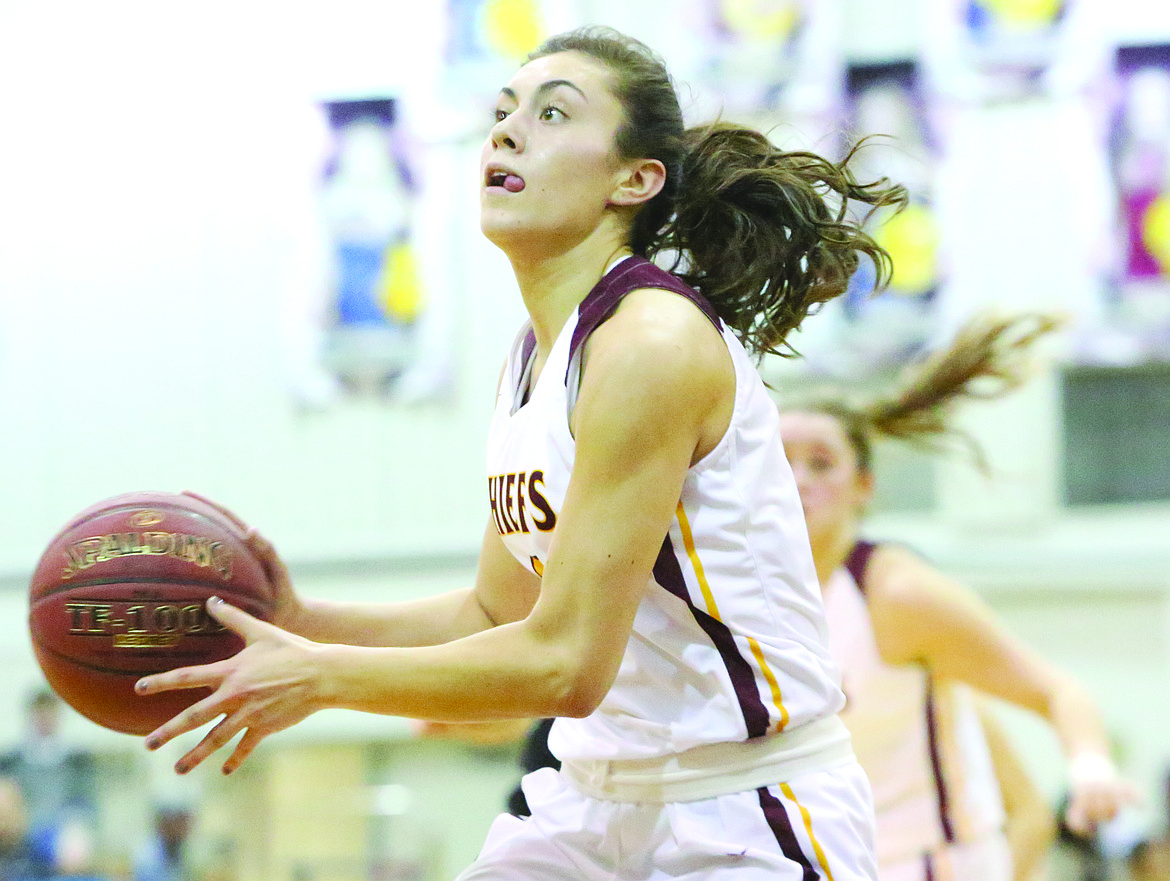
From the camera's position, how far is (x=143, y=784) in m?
8.04

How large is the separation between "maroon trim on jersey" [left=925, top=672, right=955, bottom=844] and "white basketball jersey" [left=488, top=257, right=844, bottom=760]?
1.36 meters

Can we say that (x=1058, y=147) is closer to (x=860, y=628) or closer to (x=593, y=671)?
(x=860, y=628)

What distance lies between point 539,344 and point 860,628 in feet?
4.90

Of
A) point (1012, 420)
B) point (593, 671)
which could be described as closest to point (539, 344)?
point (593, 671)

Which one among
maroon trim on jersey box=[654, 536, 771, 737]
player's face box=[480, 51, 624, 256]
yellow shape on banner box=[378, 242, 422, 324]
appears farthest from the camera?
yellow shape on banner box=[378, 242, 422, 324]

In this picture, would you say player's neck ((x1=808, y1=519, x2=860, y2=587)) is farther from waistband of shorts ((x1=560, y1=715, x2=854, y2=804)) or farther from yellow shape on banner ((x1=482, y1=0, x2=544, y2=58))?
yellow shape on banner ((x1=482, y1=0, x2=544, y2=58))

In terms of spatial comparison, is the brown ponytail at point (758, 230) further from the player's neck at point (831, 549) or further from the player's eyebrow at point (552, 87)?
the player's neck at point (831, 549)

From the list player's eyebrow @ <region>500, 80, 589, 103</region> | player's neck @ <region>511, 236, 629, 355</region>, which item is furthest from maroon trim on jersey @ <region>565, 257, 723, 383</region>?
player's eyebrow @ <region>500, 80, 589, 103</region>

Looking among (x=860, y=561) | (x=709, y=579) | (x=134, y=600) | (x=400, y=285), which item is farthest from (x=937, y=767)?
(x=400, y=285)

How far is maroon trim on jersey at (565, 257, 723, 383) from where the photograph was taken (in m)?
2.13

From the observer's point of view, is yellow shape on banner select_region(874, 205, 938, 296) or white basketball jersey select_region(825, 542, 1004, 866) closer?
white basketball jersey select_region(825, 542, 1004, 866)

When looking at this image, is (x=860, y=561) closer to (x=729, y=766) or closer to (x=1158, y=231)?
(x=729, y=766)

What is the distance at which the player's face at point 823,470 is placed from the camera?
11.7ft

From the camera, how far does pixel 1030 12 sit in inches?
316
